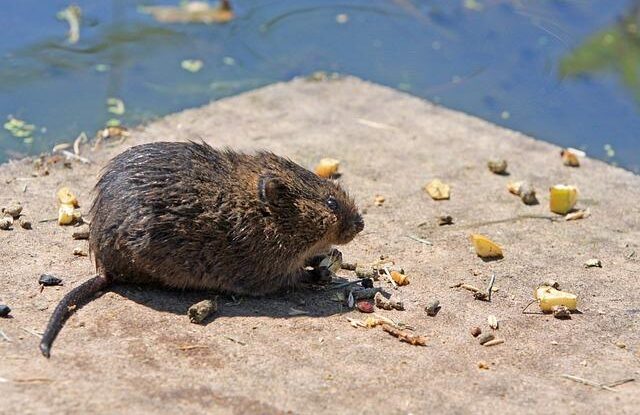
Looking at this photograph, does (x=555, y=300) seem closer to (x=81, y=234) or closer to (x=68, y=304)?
(x=68, y=304)

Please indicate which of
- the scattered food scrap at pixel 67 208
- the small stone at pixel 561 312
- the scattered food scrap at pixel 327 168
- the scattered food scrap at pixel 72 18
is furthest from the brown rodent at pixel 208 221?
the scattered food scrap at pixel 72 18

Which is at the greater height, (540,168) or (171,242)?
(171,242)

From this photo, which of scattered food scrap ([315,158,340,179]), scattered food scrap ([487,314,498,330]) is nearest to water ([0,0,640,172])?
scattered food scrap ([315,158,340,179])

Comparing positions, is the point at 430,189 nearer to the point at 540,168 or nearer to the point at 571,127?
the point at 540,168

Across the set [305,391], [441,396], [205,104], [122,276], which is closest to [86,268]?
[122,276]

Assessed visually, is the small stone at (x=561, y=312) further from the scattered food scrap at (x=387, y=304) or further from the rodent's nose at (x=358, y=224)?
the rodent's nose at (x=358, y=224)

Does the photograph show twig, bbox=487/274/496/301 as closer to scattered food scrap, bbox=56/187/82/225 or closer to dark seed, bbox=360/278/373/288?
dark seed, bbox=360/278/373/288

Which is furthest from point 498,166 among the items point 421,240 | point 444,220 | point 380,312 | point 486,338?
point 486,338
